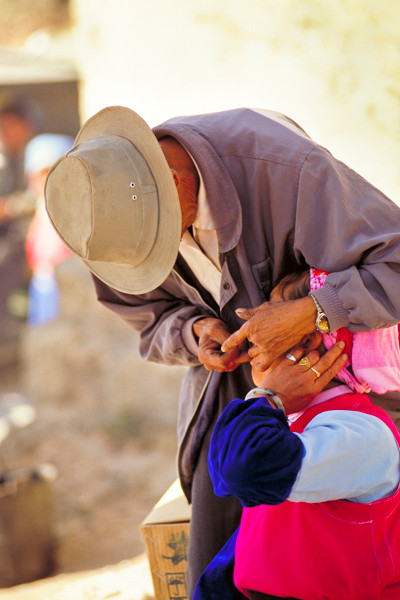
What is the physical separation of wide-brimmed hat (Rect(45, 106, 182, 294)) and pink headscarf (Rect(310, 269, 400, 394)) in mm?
455

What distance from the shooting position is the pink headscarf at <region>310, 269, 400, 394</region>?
1.78m

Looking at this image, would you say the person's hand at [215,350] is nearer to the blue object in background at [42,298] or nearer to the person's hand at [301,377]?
the person's hand at [301,377]

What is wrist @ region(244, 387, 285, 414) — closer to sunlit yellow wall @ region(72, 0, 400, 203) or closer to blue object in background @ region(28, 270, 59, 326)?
sunlit yellow wall @ region(72, 0, 400, 203)

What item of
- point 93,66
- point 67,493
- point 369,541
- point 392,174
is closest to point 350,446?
point 369,541

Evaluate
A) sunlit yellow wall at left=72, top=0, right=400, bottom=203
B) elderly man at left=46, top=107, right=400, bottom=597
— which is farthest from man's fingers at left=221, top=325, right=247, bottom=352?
sunlit yellow wall at left=72, top=0, right=400, bottom=203

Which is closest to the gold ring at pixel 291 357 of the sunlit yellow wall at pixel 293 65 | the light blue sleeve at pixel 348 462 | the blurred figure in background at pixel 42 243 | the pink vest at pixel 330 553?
the light blue sleeve at pixel 348 462

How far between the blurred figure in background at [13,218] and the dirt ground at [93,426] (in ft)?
7.04

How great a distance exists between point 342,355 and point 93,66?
7.46m

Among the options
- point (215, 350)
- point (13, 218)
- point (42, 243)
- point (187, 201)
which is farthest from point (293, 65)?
point (13, 218)

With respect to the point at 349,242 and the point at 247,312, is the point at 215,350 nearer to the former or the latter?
the point at 247,312

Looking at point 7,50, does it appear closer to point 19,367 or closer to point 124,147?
point 19,367

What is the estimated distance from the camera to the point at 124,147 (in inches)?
73.4

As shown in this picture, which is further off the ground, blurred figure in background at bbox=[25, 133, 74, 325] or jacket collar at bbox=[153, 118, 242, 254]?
jacket collar at bbox=[153, 118, 242, 254]

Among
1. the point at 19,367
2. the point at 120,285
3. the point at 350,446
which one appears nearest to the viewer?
the point at 350,446
